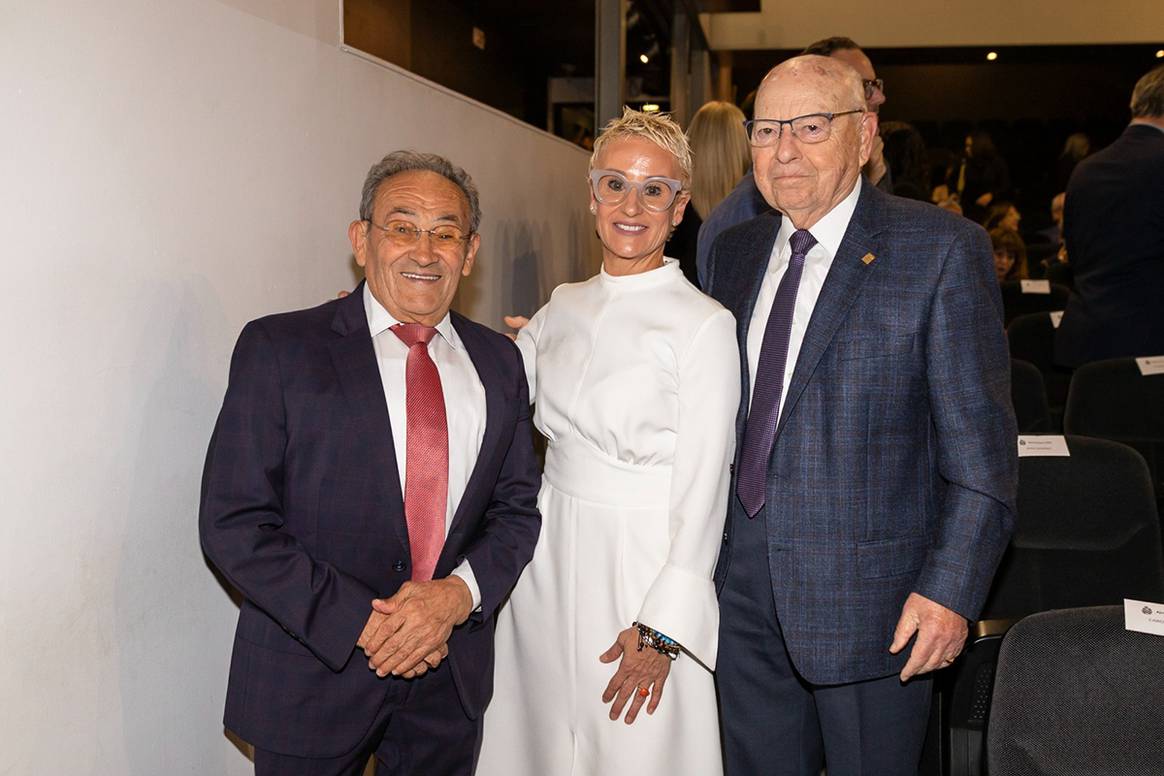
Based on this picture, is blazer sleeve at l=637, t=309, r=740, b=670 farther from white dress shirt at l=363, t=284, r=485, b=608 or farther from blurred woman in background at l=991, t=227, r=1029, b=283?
blurred woman in background at l=991, t=227, r=1029, b=283

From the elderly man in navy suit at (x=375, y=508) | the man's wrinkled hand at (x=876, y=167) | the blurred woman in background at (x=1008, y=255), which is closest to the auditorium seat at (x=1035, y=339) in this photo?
the blurred woman in background at (x=1008, y=255)

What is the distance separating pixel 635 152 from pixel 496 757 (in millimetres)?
1334

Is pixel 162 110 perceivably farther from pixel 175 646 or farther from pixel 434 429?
pixel 175 646

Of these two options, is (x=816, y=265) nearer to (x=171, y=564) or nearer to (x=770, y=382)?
(x=770, y=382)

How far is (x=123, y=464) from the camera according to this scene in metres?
1.77

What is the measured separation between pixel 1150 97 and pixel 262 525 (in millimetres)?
3519

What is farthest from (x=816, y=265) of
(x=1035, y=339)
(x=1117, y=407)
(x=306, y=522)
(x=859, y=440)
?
(x=1035, y=339)

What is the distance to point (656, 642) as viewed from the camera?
1938 millimetres

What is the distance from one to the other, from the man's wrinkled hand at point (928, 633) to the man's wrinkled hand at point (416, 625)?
0.82m

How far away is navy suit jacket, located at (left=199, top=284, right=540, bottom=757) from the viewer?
→ 1707 mm

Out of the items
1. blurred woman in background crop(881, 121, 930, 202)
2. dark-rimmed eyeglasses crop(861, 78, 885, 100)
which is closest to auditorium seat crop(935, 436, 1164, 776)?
dark-rimmed eyeglasses crop(861, 78, 885, 100)

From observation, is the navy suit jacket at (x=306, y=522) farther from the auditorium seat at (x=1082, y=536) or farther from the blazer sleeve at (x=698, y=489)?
the auditorium seat at (x=1082, y=536)

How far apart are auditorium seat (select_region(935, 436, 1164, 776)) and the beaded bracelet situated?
3.20 ft

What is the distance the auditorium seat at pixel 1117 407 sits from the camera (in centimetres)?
362
